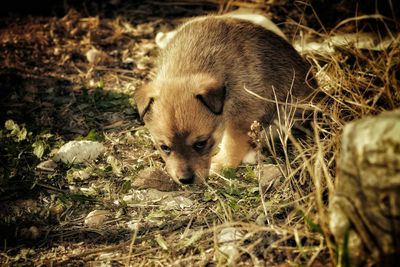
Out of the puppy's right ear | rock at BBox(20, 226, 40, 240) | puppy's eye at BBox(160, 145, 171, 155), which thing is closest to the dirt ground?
rock at BBox(20, 226, 40, 240)

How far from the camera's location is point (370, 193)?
5.95 ft

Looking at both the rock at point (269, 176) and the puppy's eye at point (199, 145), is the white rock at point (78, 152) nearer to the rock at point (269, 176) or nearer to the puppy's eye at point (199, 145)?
the puppy's eye at point (199, 145)

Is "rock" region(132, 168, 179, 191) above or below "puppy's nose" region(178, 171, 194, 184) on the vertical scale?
below

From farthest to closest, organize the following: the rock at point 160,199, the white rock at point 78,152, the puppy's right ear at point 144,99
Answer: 1. the white rock at point 78,152
2. the puppy's right ear at point 144,99
3. the rock at point 160,199

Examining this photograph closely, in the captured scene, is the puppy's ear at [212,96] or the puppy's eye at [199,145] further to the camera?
the puppy's eye at [199,145]

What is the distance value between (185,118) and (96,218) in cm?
107

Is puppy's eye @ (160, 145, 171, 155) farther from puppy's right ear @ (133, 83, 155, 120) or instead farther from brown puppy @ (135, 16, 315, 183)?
puppy's right ear @ (133, 83, 155, 120)

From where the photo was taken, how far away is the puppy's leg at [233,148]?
3795mm

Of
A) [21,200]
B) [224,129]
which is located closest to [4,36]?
[21,200]

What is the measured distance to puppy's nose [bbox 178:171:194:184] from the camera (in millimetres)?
3273

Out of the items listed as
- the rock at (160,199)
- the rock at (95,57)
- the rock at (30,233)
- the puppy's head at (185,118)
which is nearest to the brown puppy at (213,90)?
the puppy's head at (185,118)

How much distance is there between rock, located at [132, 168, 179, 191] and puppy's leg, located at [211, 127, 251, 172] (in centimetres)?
55

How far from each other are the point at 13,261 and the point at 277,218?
1819 millimetres

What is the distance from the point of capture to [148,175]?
3.35 m
